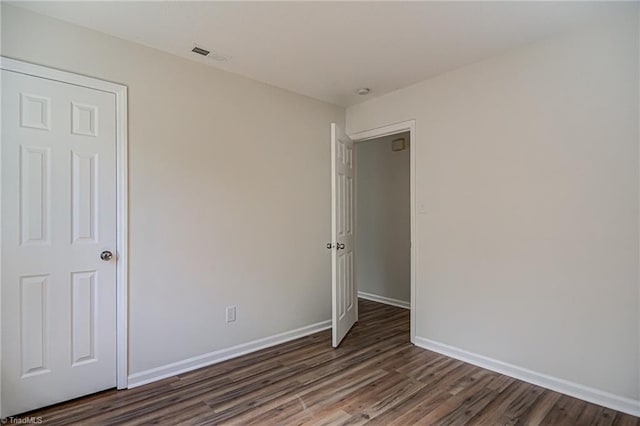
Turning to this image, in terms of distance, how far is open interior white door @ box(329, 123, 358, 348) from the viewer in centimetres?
310

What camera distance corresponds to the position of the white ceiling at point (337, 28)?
6.61ft

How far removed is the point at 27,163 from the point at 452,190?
3075 millimetres

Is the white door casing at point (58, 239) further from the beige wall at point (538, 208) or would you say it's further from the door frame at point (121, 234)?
the beige wall at point (538, 208)

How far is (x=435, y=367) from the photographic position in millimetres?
2729

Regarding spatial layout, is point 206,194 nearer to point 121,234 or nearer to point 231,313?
point 121,234

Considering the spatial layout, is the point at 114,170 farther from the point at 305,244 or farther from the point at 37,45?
the point at 305,244

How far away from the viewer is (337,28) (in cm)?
223

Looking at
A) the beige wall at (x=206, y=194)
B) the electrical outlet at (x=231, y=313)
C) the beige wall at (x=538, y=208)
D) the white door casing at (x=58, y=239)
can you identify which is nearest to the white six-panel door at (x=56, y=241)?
the white door casing at (x=58, y=239)

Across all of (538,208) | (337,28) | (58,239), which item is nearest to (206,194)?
(58,239)

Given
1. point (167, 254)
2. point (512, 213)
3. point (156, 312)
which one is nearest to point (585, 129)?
point (512, 213)

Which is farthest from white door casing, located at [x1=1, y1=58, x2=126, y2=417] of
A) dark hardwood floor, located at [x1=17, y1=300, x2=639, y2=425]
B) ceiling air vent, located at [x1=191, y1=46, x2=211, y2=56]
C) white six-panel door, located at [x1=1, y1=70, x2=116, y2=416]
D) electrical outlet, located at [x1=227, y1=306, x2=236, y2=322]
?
electrical outlet, located at [x1=227, y1=306, x2=236, y2=322]

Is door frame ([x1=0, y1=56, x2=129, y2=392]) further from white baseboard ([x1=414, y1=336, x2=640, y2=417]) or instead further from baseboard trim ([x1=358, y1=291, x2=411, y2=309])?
baseboard trim ([x1=358, y1=291, x2=411, y2=309])

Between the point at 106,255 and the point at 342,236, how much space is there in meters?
1.97

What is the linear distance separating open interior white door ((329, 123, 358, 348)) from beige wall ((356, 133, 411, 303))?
820mm
